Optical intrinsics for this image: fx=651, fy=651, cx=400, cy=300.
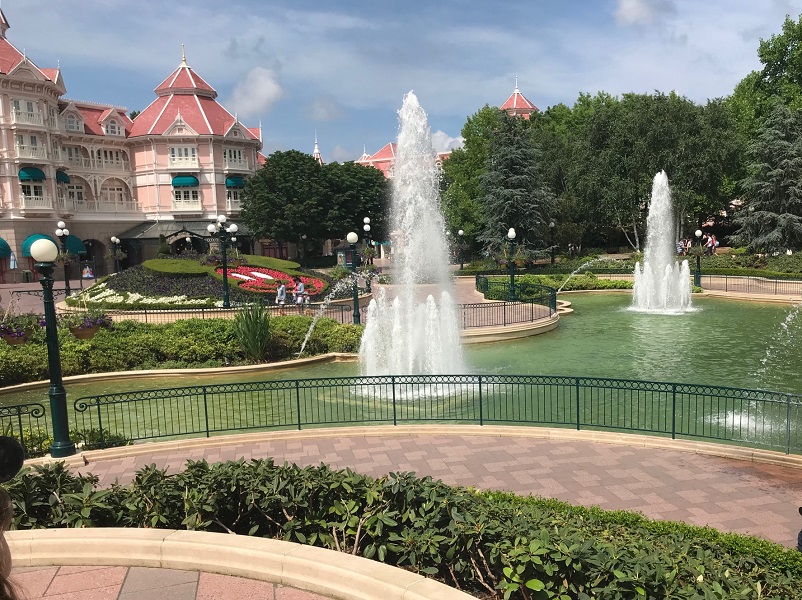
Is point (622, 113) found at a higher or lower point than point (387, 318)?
higher

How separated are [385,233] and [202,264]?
105 feet

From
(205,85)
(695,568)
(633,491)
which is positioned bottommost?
(633,491)

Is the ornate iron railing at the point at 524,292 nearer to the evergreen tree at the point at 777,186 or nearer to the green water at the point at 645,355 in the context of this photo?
the green water at the point at 645,355

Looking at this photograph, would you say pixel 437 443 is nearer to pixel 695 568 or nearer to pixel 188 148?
pixel 695 568

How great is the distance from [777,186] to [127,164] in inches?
2108

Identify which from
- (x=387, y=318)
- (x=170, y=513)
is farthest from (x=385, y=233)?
(x=170, y=513)

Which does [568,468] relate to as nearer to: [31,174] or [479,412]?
[479,412]

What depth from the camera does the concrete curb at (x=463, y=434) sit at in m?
10.5

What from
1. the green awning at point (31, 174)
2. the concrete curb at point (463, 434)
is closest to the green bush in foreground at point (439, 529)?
the concrete curb at point (463, 434)

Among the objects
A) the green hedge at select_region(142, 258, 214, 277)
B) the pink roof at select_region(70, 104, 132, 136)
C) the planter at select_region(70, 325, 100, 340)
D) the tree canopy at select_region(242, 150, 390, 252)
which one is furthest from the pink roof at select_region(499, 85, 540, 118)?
the planter at select_region(70, 325, 100, 340)

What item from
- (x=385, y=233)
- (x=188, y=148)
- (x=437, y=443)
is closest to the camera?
(x=437, y=443)

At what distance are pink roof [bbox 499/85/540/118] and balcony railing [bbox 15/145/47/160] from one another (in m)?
59.4

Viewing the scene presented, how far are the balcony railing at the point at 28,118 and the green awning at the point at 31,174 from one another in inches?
132

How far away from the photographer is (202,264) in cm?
3509
